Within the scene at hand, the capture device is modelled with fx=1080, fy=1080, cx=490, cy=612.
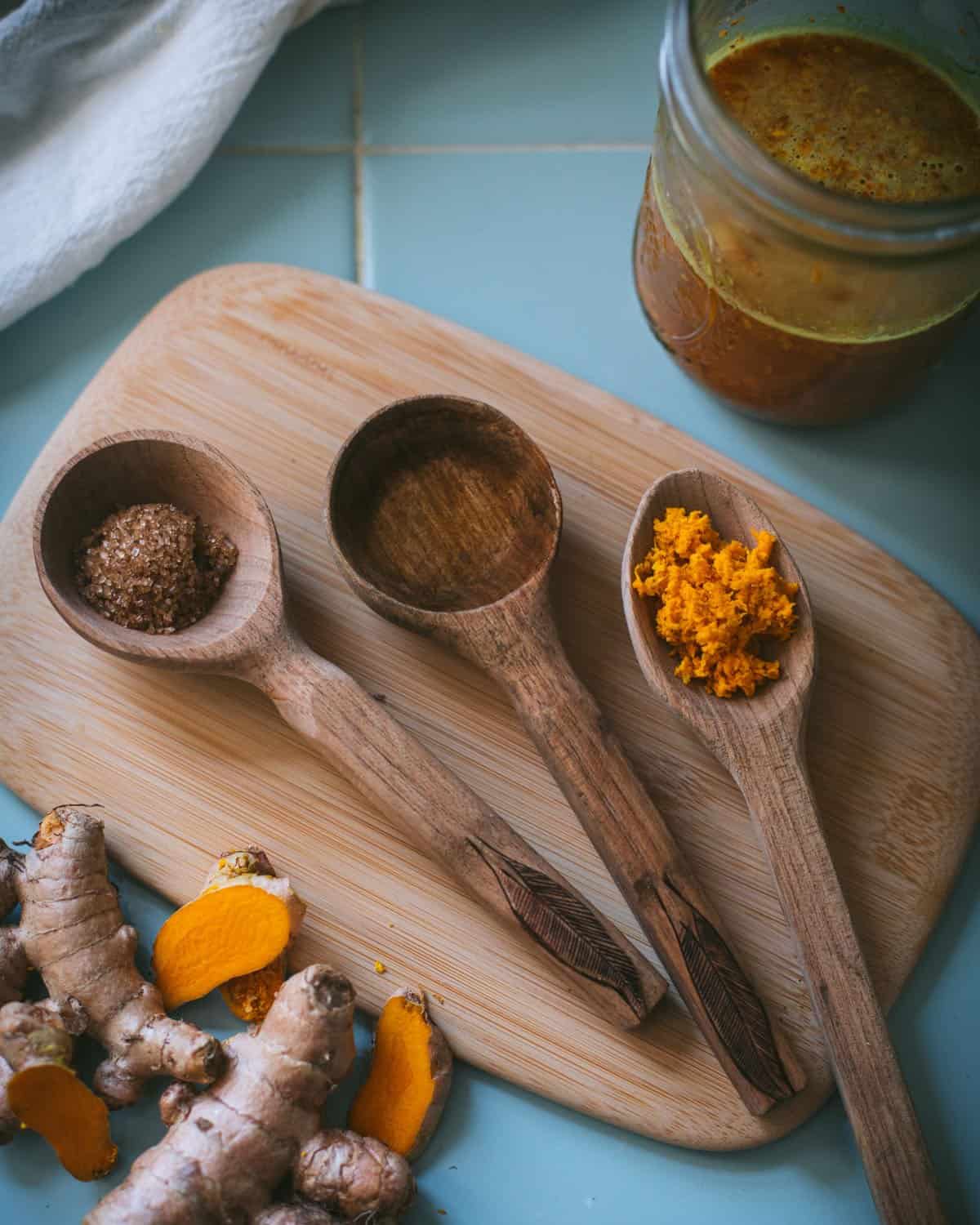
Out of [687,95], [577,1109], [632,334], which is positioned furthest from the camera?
[632,334]

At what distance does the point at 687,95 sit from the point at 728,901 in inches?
27.2

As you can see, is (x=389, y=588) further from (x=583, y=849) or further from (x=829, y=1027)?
(x=829, y=1027)

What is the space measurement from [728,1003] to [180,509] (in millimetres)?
673

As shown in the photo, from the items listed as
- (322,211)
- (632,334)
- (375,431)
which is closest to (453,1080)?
(375,431)

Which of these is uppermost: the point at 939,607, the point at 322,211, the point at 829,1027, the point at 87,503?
the point at 322,211

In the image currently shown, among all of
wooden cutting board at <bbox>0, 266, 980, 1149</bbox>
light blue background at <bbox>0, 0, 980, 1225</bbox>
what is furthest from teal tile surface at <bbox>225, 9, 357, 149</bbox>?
wooden cutting board at <bbox>0, 266, 980, 1149</bbox>

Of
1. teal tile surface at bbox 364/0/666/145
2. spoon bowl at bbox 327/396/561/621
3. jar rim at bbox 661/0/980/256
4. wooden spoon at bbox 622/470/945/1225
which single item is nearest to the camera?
jar rim at bbox 661/0/980/256

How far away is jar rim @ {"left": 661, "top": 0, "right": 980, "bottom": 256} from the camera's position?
79cm

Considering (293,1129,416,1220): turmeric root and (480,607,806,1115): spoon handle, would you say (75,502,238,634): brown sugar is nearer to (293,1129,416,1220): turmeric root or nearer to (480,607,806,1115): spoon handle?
(480,607,806,1115): spoon handle

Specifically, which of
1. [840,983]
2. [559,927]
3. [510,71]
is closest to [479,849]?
[559,927]

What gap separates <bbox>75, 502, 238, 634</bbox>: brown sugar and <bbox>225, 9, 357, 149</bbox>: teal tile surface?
0.50 metres

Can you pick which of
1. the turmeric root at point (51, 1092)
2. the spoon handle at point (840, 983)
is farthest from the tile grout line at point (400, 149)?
the turmeric root at point (51, 1092)

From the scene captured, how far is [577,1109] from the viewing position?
968 mm

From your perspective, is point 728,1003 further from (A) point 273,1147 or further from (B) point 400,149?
(B) point 400,149
